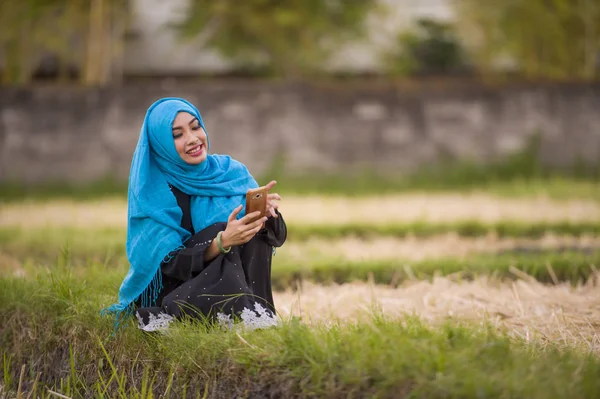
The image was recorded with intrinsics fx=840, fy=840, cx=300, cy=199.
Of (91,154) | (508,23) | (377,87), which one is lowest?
(91,154)

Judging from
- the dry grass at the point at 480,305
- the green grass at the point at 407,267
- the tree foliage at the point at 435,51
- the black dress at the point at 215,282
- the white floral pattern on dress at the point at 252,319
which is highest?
the tree foliage at the point at 435,51

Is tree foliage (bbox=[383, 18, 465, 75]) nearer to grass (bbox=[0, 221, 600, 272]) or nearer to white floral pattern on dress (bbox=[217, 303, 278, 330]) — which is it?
grass (bbox=[0, 221, 600, 272])

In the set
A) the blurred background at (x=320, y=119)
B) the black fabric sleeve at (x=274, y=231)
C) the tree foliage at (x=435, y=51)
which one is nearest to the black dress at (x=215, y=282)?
the black fabric sleeve at (x=274, y=231)

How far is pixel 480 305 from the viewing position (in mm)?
4402

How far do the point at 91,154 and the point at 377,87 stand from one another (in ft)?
14.0

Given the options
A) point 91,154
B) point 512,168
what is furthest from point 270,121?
point 512,168

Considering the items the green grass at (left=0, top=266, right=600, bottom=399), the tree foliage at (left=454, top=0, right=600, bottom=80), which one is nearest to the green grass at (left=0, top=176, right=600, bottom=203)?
the tree foliage at (left=454, top=0, right=600, bottom=80)

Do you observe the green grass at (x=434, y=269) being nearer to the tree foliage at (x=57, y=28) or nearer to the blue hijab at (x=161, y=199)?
the blue hijab at (x=161, y=199)

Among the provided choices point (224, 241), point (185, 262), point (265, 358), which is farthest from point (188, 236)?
point (265, 358)

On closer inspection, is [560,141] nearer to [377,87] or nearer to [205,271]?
[377,87]

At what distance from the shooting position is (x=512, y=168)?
39.7ft

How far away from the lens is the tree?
13062 mm

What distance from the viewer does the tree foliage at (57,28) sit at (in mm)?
12422

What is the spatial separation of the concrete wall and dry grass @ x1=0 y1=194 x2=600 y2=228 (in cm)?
169
